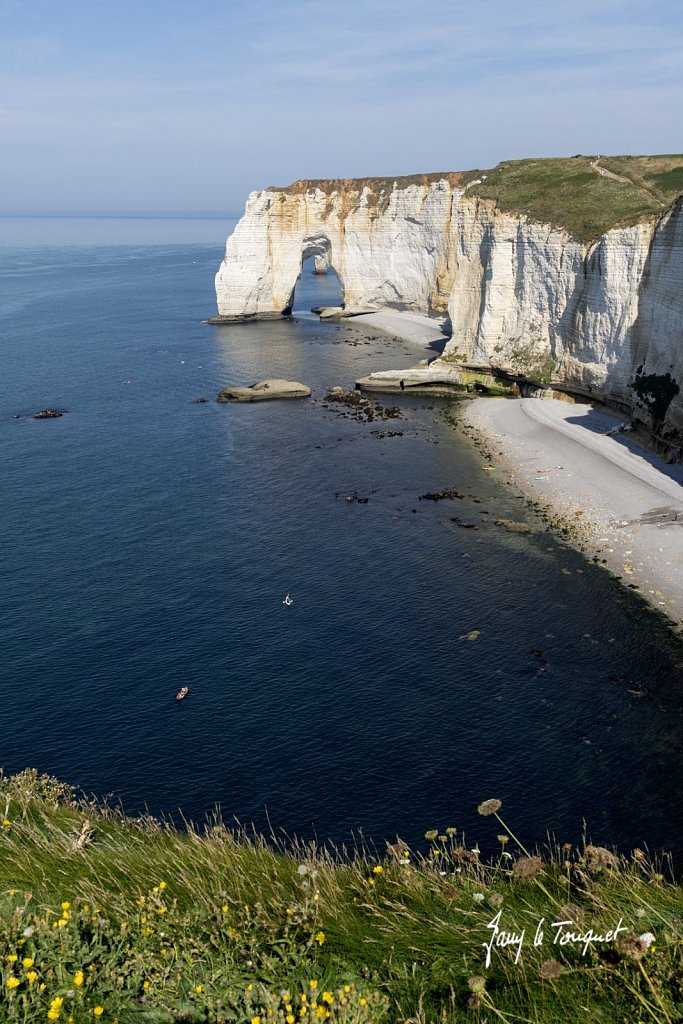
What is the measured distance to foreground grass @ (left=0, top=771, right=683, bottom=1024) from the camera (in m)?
9.87

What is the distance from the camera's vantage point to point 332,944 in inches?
456

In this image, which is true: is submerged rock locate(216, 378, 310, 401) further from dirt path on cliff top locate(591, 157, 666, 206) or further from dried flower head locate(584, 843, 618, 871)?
dried flower head locate(584, 843, 618, 871)

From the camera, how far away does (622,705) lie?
103 feet

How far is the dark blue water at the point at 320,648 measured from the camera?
2694cm

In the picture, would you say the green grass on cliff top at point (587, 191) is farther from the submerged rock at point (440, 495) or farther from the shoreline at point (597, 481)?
the submerged rock at point (440, 495)

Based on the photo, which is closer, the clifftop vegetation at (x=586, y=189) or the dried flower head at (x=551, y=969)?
the dried flower head at (x=551, y=969)

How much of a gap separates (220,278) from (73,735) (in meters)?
109

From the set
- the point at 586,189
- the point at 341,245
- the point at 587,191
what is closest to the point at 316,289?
the point at 341,245

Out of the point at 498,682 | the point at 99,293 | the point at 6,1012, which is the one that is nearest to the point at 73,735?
the point at 498,682

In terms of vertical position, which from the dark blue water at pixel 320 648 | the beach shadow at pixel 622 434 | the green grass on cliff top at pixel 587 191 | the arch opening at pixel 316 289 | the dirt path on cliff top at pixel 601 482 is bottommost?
the dark blue water at pixel 320 648

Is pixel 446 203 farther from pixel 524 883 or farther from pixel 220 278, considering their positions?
pixel 524 883

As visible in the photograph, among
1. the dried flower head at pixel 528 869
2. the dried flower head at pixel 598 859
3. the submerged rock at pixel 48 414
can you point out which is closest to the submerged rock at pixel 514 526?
the dried flower head at pixel 598 859

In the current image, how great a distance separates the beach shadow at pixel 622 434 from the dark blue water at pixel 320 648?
11494 mm

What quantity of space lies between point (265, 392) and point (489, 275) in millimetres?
29098
